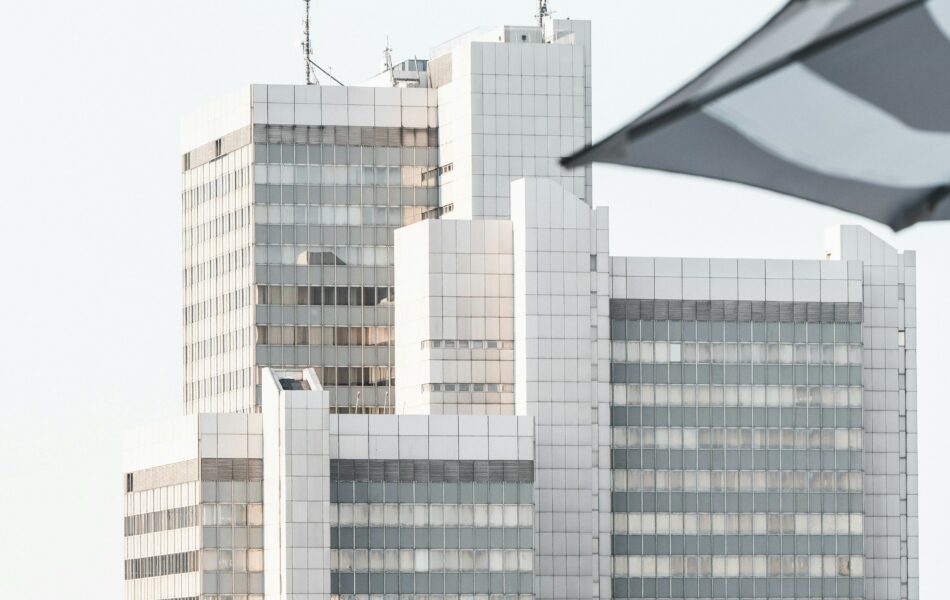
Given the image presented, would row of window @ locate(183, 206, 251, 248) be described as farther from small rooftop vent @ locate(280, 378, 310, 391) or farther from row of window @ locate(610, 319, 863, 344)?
row of window @ locate(610, 319, 863, 344)

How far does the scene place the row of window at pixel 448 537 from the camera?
378 ft

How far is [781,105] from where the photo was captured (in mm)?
8477

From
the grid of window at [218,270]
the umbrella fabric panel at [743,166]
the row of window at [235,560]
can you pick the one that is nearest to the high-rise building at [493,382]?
the row of window at [235,560]

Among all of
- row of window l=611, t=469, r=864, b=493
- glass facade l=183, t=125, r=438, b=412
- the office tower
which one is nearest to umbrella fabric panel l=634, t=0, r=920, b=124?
row of window l=611, t=469, r=864, b=493

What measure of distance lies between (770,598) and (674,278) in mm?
19928

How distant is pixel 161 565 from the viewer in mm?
125062

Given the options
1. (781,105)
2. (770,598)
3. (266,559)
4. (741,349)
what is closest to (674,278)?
(741,349)

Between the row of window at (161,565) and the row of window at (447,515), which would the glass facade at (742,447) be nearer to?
the row of window at (447,515)

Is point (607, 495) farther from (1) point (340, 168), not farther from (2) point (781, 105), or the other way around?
(2) point (781, 105)

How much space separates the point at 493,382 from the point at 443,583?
1396 cm

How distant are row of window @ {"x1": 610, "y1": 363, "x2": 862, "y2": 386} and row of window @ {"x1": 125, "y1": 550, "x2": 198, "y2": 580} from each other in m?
27.0

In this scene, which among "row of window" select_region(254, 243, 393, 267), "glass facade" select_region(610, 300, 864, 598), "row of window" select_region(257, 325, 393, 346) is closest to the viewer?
"glass facade" select_region(610, 300, 864, 598)

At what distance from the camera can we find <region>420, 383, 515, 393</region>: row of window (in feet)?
406

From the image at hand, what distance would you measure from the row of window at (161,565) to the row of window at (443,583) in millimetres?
11557
